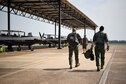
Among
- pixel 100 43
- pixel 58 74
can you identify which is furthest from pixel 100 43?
pixel 58 74

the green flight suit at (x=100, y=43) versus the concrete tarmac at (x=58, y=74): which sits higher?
the green flight suit at (x=100, y=43)

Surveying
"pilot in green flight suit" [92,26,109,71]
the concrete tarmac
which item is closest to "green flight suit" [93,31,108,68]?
"pilot in green flight suit" [92,26,109,71]

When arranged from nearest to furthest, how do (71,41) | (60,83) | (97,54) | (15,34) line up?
(60,83) < (97,54) < (71,41) < (15,34)

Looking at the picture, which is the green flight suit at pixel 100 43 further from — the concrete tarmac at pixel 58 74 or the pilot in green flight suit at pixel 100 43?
the concrete tarmac at pixel 58 74

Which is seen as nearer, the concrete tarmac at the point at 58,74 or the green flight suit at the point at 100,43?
the concrete tarmac at the point at 58,74

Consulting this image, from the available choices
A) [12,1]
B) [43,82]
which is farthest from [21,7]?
[43,82]

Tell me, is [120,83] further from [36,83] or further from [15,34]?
[15,34]

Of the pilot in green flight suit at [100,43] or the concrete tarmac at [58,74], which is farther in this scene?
the pilot in green flight suit at [100,43]

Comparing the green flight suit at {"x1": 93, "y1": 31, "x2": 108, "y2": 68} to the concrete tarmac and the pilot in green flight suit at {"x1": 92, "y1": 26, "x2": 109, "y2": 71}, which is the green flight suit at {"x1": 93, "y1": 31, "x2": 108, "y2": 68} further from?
the concrete tarmac

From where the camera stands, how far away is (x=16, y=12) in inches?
1646

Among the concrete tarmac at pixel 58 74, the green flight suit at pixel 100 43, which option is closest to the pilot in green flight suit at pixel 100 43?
the green flight suit at pixel 100 43

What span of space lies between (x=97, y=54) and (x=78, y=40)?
147 cm

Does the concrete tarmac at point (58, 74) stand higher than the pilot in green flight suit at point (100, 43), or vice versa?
the pilot in green flight suit at point (100, 43)

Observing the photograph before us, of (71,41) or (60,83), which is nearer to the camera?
(60,83)
